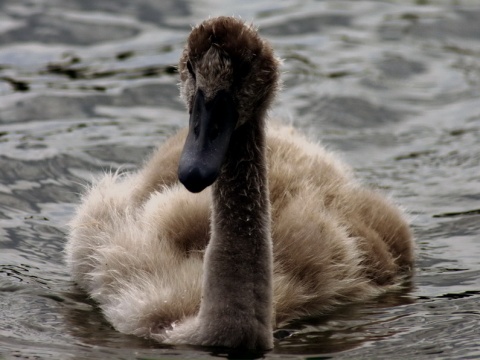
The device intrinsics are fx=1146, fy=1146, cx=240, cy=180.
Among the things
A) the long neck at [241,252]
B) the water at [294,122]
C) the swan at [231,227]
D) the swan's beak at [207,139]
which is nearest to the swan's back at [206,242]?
the swan at [231,227]

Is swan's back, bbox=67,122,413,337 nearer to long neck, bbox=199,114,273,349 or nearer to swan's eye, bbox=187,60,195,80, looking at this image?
long neck, bbox=199,114,273,349

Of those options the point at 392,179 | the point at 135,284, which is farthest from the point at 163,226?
the point at 392,179

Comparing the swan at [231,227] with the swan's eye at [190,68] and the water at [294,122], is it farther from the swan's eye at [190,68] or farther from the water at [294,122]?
the water at [294,122]

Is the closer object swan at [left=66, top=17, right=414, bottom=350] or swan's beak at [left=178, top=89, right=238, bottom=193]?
swan's beak at [left=178, top=89, right=238, bottom=193]

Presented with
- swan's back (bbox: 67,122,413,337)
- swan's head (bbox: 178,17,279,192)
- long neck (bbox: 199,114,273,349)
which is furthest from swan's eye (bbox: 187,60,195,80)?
swan's back (bbox: 67,122,413,337)

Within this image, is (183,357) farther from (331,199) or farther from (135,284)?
(331,199)

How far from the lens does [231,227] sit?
7.25 meters

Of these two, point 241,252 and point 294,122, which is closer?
→ point 241,252

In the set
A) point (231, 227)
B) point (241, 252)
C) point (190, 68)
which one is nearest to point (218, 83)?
point (190, 68)

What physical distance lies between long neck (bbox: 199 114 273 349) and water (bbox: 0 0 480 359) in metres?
0.30

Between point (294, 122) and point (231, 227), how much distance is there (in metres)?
5.30

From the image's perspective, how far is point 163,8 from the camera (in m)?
15.4

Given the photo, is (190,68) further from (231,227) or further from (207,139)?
(231,227)

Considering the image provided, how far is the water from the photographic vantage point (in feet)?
25.9
